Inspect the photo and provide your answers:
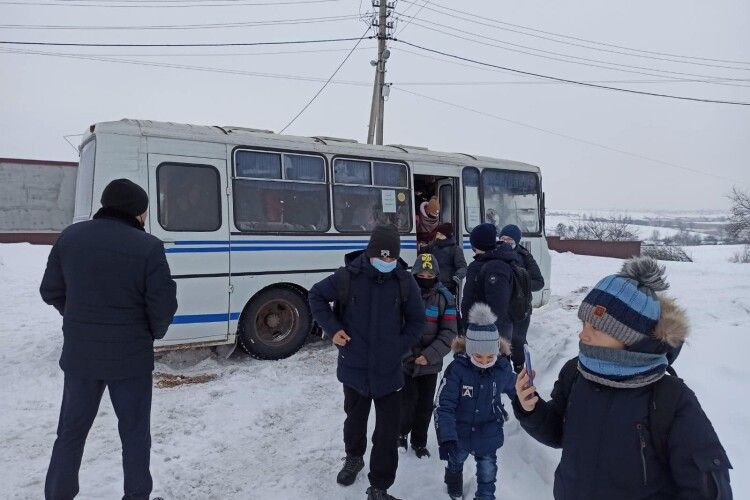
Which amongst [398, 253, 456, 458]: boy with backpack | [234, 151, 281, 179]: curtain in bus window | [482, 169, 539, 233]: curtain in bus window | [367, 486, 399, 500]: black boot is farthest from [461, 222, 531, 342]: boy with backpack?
[482, 169, 539, 233]: curtain in bus window

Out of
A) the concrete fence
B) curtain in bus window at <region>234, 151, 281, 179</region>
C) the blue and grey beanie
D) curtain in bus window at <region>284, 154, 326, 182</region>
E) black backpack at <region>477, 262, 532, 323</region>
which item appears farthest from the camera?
the concrete fence

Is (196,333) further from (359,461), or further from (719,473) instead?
(719,473)

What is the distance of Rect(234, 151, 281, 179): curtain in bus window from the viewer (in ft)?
21.4

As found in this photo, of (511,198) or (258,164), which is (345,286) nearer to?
(258,164)

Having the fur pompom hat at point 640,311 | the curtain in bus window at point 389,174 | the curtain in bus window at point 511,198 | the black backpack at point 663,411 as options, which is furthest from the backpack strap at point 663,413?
the curtain in bus window at point 511,198

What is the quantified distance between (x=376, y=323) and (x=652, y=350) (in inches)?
71.3

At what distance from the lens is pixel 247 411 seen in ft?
16.5

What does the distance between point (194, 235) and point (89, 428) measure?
11.5 ft

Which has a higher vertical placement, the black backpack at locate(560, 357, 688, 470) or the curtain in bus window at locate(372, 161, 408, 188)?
the curtain in bus window at locate(372, 161, 408, 188)

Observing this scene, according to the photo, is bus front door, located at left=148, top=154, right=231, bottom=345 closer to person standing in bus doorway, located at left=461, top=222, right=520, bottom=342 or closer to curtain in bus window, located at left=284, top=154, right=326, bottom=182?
curtain in bus window, located at left=284, top=154, right=326, bottom=182

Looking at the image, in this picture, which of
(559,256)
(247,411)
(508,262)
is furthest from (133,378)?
(559,256)

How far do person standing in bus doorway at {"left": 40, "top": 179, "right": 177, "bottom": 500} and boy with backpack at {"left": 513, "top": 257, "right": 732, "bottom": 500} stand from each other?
2283mm

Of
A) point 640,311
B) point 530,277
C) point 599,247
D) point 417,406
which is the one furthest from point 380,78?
point 599,247

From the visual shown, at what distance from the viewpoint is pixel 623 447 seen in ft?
5.61
